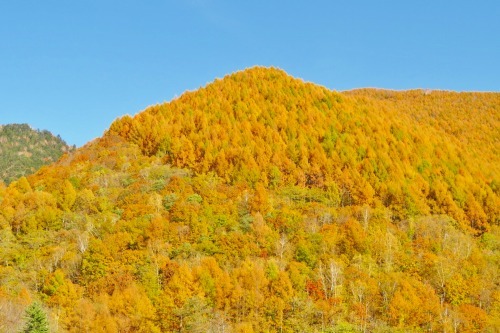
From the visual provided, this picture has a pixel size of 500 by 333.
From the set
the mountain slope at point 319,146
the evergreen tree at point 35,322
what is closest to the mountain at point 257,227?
the mountain slope at point 319,146

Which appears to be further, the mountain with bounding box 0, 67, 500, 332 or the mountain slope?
the mountain slope

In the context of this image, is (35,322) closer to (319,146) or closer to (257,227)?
(257,227)

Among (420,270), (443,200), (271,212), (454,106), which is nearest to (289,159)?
(271,212)

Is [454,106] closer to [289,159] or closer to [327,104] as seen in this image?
[327,104]

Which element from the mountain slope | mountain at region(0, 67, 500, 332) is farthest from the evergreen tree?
the mountain slope

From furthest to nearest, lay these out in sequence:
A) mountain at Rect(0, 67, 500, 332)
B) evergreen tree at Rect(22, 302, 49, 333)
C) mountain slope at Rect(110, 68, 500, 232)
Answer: mountain slope at Rect(110, 68, 500, 232) < mountain at Rect(0, 67, 500, 332) < evergreen tree at Rect(22, 302, 49, 333)

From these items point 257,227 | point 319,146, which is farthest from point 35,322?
point 319,146

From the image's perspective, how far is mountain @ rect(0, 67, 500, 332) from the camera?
54.8 metres

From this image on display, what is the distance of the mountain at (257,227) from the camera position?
54844 millimetres

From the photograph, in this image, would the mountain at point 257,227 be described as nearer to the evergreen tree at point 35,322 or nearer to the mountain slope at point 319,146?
the mountain slope at point 319,146

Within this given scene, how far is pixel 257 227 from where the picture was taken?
6806 centimetres

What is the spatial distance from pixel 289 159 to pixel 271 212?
69.3 feet

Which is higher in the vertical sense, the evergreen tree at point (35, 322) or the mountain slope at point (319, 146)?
the mountain slope at point (319, 146)

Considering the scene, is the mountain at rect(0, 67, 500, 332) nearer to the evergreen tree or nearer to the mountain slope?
the mountain slope
